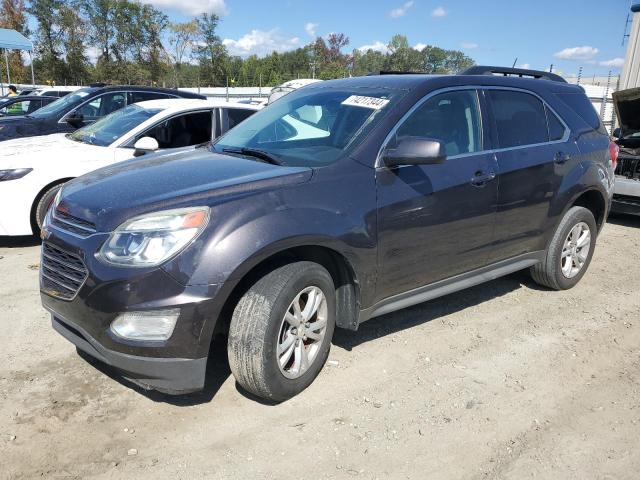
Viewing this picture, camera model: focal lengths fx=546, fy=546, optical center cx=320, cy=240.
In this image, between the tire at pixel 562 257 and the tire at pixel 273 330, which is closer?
the tire at pixel 273 330

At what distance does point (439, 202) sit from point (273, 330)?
1.45 metres

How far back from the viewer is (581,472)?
2645 millimetres

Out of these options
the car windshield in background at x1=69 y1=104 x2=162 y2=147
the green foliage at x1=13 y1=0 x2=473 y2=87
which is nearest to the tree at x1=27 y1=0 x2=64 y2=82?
the green foliage at x1=13 y1=0 x2=473 y2=87

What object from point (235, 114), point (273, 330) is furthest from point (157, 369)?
point (235, 114)

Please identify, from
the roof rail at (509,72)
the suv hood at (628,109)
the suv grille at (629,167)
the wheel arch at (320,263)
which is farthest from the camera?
the suv hood at (628,109)

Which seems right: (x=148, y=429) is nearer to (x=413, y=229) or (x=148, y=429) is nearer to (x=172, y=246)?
(x=172, y=246)

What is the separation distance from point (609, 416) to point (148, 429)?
2.57 m

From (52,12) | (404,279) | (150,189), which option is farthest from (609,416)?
(52,12)

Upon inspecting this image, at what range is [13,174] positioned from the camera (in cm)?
559

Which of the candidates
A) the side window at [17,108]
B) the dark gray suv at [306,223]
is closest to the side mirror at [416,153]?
the dark gray suv at [306,223]

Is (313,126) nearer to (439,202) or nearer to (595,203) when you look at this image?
(439,202)

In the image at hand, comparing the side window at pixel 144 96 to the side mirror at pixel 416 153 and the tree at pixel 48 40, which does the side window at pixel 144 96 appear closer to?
the side mirror at pixel 416 153

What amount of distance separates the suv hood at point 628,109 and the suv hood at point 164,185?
6.81 metres

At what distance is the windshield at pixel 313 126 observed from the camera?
3.43 metres
